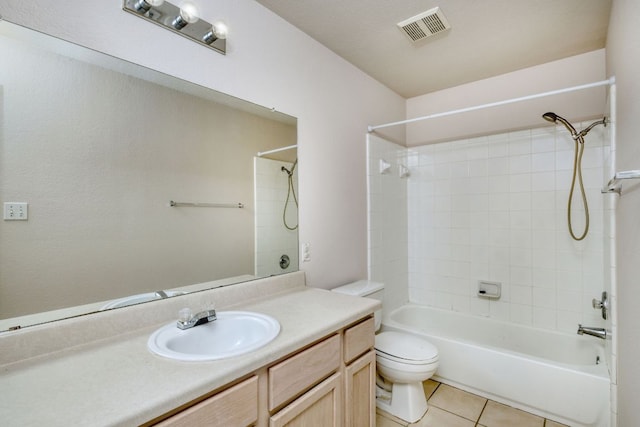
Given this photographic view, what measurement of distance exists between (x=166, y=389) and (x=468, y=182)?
2689 mm

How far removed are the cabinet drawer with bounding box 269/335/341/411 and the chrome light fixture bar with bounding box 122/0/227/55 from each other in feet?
4.61

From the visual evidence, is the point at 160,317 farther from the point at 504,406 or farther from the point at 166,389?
the point at 504,406

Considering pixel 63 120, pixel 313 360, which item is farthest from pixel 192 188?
pixel 313 360

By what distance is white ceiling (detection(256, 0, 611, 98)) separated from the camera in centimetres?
167

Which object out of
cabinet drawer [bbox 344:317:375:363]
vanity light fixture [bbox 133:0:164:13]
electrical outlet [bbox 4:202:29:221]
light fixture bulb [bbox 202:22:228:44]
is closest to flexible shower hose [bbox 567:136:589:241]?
cabinet drawer [bbox 344:317:375:363]

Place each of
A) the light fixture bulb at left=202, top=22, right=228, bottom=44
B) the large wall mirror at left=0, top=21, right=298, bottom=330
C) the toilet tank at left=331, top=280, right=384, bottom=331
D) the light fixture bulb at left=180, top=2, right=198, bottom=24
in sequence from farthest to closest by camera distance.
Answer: the toilet tank at left=331, top=280, right=384, bottom=331 → the light fixture bulb at left=202, top=22, right=228, bottom=44 → the light fixture bulb at left=180, top=2, right=198, bottom=24 → the large wall mirror at left=0, top=21, right=298, bottom=330

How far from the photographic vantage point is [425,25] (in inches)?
72.6

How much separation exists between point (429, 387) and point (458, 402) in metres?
0.22

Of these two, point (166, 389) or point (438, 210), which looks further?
point (438, 210)

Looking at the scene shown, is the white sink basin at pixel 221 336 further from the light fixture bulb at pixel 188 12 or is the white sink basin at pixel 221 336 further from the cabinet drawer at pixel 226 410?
the light fixture bulb at pixel 188 12

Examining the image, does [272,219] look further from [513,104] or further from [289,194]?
[513,104]

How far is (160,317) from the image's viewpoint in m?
1.22

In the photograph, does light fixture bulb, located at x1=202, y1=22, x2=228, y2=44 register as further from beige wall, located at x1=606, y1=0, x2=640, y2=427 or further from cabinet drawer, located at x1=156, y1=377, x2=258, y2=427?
beige wall, located at x1=606, y1=0, x2=640, y2=427

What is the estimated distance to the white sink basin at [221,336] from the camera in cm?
102
